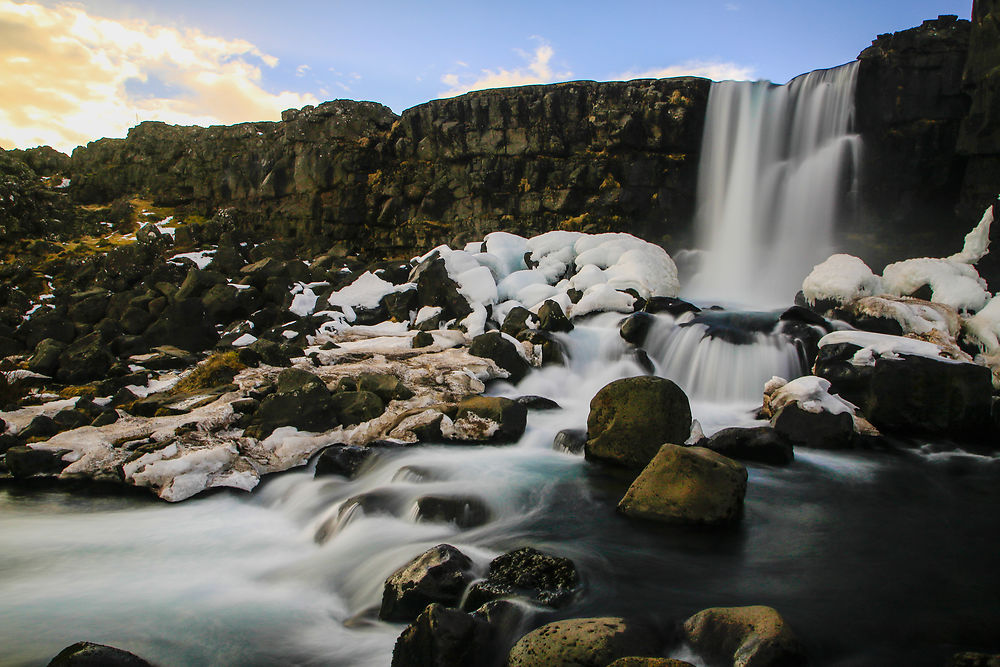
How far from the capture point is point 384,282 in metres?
16.0

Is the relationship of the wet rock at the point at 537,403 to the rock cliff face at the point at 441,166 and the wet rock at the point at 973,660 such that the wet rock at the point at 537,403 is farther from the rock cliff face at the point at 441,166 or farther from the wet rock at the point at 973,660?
the rock cliff face at the point at 441,166

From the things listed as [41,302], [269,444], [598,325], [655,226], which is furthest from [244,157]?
[269,444]

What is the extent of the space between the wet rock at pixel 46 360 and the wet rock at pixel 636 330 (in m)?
10.6

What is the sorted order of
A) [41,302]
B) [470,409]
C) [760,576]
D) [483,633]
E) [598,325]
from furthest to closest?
1. [41,302]
2. [598,325]
3. [470,409]
4. [760,576]
5. [483,633]

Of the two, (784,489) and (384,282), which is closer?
(784,489)

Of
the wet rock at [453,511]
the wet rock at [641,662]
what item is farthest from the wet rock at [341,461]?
the wet rock at [641,662]

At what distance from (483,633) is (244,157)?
2703 centimetres

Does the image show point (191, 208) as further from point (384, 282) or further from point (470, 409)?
point (470, 409)

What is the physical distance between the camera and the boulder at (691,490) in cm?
566

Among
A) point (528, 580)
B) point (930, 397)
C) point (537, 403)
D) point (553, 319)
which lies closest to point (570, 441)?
point (537, 403)

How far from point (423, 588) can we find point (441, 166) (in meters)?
21.0

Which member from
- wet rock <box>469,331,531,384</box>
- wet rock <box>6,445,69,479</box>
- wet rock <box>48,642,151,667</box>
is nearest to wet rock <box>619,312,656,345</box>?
wet rock <box>469,331,531,384</box>

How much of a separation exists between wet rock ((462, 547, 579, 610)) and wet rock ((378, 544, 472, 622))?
5.1 inches

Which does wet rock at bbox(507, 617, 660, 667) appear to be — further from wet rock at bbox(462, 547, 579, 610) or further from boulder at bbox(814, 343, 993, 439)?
boulder at bbox(814, 343, 993, 439)
